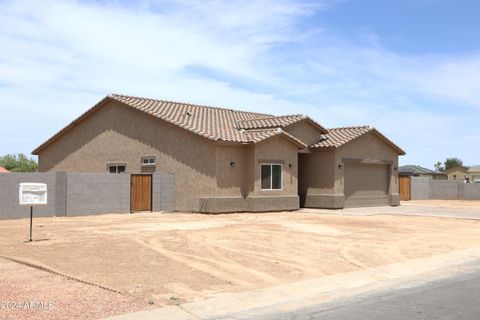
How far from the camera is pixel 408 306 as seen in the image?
813cm

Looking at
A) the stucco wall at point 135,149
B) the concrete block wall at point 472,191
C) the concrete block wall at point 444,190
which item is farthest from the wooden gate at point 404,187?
the stucco wall at point 135,149

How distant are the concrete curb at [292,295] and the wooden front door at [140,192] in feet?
51.7

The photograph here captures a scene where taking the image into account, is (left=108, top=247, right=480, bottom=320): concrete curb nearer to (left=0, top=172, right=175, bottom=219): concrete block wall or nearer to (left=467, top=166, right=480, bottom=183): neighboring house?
(left=0, top=172, right=175, bottom=219): concrete block wall

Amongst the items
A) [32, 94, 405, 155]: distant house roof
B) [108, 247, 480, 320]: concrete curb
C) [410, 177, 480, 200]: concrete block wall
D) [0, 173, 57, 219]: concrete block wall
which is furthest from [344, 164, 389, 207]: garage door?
[108, 247, 480, 320]: concrete curb

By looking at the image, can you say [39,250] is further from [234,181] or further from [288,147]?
[288,147]

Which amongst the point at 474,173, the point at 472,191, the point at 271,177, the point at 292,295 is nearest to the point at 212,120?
the point at 271,177

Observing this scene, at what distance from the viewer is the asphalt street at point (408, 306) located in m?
7.51

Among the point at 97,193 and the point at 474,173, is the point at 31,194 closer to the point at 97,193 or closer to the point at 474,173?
the point at 97,193

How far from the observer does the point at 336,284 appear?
9977 mm

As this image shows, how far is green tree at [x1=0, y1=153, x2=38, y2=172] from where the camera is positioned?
6650 centimetres

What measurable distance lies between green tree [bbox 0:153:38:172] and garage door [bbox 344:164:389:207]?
1827 inches

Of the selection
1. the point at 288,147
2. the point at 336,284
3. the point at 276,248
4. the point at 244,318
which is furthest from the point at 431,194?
the point at 244,318

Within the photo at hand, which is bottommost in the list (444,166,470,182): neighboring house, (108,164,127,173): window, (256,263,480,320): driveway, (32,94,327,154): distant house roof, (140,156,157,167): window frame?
(256,263,480,320): driveway

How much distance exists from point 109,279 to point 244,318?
3.14 metres
